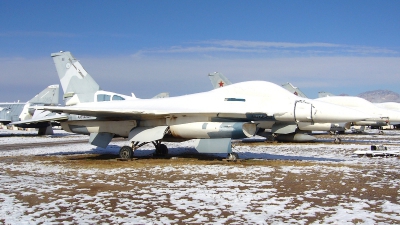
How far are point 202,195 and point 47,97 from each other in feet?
110

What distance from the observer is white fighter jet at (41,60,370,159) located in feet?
43.0

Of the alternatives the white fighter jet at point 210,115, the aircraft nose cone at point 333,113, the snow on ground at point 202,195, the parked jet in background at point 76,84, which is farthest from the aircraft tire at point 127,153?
the aircraft nose cone at point 333,113

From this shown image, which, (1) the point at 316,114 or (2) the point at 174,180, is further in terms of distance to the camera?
(1) the point at 316,114

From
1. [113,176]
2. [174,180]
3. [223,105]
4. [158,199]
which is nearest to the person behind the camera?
[158,199]

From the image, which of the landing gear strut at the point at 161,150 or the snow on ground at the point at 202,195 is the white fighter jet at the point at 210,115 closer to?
the landing gear strut at the point at 161,150

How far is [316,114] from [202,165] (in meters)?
4.27

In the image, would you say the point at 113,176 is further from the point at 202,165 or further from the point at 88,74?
the point at 88,74

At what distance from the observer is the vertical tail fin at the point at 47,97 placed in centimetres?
3722

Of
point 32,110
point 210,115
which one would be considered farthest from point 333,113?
point 32,110

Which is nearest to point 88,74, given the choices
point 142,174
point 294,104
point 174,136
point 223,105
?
point 174,136

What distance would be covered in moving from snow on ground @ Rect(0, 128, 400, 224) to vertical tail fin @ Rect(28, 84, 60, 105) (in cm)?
2677

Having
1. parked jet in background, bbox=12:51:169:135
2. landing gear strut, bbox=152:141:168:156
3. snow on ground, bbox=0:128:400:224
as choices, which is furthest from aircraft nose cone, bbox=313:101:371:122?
parked jet in background, bbox=12:51:169:135

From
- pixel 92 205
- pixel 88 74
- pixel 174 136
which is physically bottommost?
pixel 92 205

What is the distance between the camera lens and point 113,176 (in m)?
10.4
